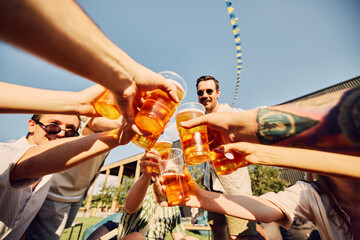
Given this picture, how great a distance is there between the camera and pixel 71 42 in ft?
2.05

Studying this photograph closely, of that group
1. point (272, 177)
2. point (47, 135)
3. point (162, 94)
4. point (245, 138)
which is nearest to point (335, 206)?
point (245, 138)

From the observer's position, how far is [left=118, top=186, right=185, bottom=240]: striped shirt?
2.43 meters

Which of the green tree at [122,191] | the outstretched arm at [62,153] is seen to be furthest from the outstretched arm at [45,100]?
the green tree at [122,191]

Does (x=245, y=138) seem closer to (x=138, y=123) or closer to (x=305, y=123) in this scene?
(x=305, y=123)

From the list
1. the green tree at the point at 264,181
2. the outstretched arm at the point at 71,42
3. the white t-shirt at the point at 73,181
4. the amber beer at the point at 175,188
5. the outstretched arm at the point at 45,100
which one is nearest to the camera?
the outstretched arm at the point at 71,42

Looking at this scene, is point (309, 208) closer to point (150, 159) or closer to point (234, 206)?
point (234, 206)

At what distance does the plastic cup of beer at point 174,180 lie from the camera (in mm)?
1544

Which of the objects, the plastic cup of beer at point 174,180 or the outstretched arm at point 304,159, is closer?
the outstretched arm at point 304,159

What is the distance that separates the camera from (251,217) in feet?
5.68

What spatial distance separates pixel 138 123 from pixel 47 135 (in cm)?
185

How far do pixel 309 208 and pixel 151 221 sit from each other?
7.48 feet

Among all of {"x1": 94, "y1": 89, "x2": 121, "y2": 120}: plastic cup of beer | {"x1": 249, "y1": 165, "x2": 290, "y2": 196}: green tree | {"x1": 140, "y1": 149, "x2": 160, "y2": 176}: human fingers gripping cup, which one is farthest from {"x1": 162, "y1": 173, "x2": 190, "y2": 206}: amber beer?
{"x1": 249, "y1": 165, "x2": 290, "y2": 196}: green tree

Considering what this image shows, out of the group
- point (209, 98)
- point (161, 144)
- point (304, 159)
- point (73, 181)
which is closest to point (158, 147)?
point (161, 144)

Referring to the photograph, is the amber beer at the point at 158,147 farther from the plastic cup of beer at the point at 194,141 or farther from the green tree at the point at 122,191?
the green tree at the point at 122,191
